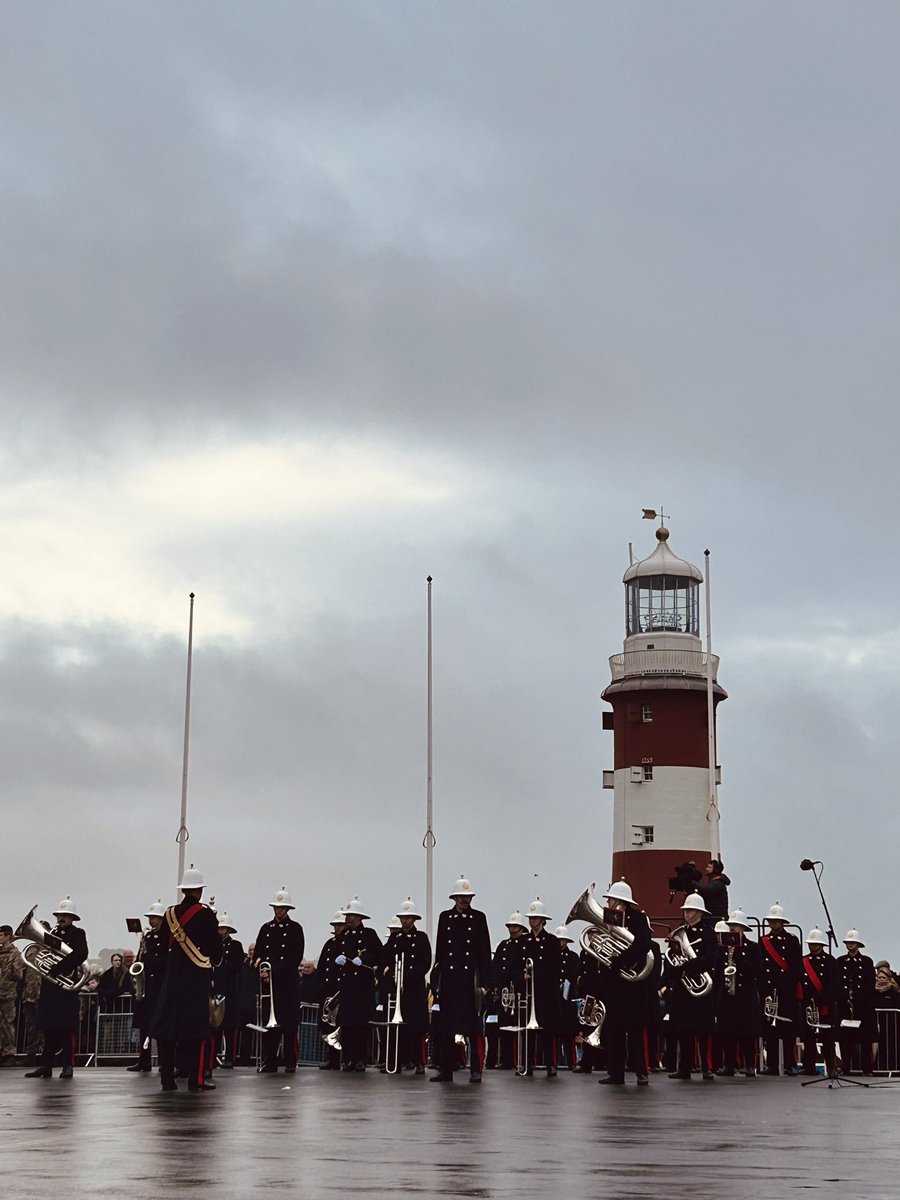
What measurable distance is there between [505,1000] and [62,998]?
6001 mm

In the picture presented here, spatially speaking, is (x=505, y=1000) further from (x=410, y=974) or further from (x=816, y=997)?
(x=816, y=997)

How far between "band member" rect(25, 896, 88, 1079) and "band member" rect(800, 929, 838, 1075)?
33.5ft

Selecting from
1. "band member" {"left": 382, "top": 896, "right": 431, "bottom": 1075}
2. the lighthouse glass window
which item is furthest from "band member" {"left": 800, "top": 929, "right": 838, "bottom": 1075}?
the lighthouse glass window

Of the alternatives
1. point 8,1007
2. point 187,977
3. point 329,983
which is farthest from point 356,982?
point 187,977

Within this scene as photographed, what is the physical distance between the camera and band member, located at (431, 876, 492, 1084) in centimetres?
2091

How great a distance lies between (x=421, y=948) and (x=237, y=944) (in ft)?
9.22

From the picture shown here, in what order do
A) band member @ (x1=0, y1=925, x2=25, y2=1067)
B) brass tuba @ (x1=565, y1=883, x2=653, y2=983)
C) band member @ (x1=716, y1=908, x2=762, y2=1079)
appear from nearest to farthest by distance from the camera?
1. brass tuba @ (x1=565, y1=883, x2=653, y2=983)
2. band member @ (x1=716, y1=908, x2=762, y2=1079)
3. band member @ (x1=0, y1=925, x2=25, y2=1067)

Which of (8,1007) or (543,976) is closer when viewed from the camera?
(543,976)

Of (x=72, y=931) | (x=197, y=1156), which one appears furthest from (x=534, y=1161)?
(x=72, y=931)

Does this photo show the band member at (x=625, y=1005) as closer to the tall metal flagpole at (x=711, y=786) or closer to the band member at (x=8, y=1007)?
the band member at (x=8, y=1007)

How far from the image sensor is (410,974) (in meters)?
24.5

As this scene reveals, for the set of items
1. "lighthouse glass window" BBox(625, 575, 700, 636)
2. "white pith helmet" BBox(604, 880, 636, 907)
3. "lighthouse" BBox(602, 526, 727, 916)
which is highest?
"lighthouse glass window" BBox(625, 575, 700, 636)

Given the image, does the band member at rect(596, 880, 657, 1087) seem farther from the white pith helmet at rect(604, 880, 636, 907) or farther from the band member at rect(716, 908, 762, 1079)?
the band member at rect(716, 908, 762, 1079)

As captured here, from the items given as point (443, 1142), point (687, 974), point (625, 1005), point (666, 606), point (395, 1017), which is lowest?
point (443, 1142)
